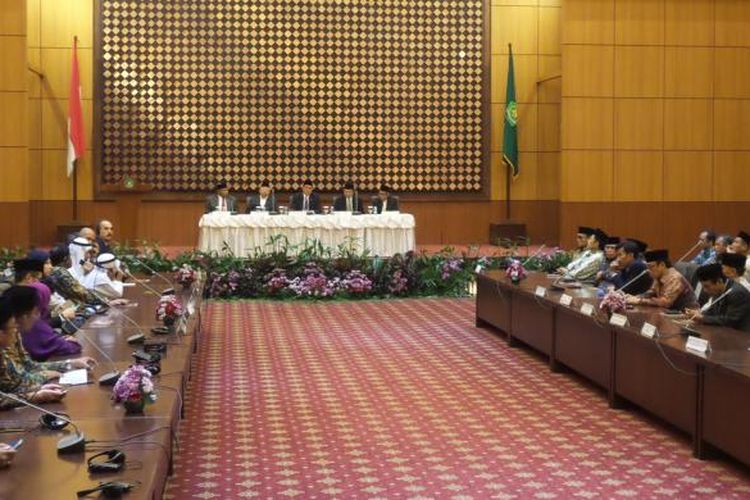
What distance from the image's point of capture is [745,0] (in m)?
19.3

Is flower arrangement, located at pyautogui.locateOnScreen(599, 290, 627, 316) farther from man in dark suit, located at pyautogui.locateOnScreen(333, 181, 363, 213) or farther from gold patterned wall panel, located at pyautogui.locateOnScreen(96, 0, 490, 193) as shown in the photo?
gold patterned wall panel, located at pyautogui.locateOnScreen(96, 0, 490, 193)

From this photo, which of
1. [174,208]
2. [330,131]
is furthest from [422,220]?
[174,208]

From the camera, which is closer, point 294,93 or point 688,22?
point 688,22

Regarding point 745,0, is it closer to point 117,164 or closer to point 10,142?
point 117,164

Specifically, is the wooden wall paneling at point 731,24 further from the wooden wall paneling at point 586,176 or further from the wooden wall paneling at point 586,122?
the wooden wall paneling at point 586,176

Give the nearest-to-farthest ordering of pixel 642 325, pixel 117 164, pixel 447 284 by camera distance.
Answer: pixel 642 325 → pixel 447 284 → pixel 117 164

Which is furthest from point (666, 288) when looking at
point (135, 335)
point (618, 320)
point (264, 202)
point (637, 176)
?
point (637, 176)

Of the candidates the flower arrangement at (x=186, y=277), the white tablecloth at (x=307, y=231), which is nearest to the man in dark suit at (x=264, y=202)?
the white tablecloth at (x=307, y=231)

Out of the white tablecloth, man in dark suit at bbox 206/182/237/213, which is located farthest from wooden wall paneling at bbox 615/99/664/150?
man in dark suit at bbox 206/182/237/213

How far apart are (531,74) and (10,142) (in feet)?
26.5

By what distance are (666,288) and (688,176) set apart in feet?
34.2

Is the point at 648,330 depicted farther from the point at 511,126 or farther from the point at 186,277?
the point at 511,126

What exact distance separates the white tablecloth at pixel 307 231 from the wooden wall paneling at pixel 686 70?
210 inches

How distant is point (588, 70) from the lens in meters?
18.8
